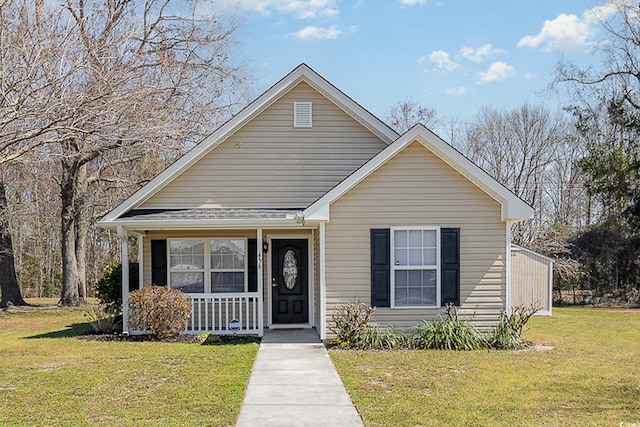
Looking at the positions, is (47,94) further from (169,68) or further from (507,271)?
(507,271)

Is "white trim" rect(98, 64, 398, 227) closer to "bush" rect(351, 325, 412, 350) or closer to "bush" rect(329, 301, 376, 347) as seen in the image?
"bush" rect(329, 301, 376, 347)

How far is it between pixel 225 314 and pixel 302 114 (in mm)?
4796

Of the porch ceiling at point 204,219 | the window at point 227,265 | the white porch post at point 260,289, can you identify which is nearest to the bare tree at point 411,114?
the window at point 227,265

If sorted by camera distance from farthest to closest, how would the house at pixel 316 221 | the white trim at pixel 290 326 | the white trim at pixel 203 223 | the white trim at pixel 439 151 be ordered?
1. the white trim at pixel 290 326
2. the white trim at pixel 203 223
3. the house at pixel 316 221
4. the white trim at pixel 439 151

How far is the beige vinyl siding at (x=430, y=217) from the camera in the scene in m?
11.5

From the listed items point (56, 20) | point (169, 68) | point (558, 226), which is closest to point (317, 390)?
point (56, 20)

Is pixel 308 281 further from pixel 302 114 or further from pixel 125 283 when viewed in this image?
pixel 125 283

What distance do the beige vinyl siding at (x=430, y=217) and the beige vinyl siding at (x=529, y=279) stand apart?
5088 millimetres

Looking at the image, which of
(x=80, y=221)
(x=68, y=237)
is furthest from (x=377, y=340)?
(x=80, y=221)

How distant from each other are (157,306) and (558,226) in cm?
1829

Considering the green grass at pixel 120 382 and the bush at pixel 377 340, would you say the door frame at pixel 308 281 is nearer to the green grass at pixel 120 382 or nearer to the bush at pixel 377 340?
the green grass at pixel 120 382

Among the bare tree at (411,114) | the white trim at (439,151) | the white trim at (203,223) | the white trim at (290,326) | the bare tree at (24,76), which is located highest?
the bare tree at (411,114)

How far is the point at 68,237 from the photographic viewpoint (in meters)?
21.4

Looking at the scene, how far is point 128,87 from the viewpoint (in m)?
10.7
